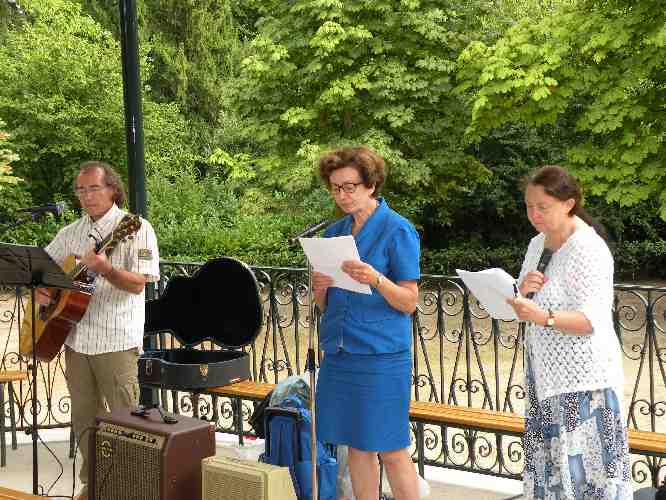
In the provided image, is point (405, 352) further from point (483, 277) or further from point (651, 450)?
point (651, 450)

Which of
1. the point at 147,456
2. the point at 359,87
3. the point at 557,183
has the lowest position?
the point at 147,456

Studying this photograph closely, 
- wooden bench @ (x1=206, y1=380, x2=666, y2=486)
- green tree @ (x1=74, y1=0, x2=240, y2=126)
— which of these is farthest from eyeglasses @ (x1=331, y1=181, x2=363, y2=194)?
green tree @ (x1=74, y1=0, x2=240, y2=126)

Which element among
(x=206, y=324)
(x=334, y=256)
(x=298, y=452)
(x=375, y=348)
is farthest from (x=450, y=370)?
(x=334, y=256)

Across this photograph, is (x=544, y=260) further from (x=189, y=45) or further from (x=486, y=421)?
(x=189, y=45)

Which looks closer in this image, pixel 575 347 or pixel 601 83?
pixel 575 347

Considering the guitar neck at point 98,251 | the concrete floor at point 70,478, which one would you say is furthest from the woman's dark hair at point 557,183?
the concrete floor at point 70,478

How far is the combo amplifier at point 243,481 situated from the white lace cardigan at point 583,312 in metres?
1.03

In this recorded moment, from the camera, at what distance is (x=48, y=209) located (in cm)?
439

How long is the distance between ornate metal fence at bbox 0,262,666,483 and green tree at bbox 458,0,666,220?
239cm

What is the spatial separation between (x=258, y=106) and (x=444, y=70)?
138 inches

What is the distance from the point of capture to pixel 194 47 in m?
26.1

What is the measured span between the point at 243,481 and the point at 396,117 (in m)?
13.2

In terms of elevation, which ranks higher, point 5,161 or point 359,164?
point 5,161

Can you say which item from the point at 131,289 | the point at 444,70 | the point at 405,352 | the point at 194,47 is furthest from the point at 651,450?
the point at 194,47
